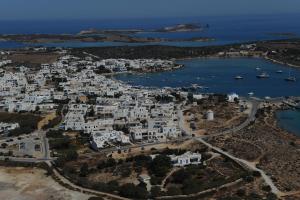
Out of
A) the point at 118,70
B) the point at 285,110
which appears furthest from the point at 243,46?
the point at 285,110

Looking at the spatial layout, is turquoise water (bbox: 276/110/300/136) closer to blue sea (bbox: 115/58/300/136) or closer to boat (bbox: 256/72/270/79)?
blue sea (bbox: 115/58/300/136)

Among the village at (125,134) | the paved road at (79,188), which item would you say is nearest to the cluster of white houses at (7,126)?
the village at (125,134)

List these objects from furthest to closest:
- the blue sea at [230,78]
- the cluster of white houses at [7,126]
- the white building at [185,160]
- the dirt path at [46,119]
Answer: the blue sea at [230,78], the dirt path at [46,119], the cluster of white houses at [7,126], the white building at [185,160]

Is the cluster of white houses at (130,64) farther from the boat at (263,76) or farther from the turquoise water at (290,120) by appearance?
the turquoise water at (290,120)

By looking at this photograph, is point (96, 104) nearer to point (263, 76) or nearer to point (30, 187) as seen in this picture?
point (30, 187)

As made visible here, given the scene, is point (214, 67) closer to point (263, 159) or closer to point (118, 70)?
point (118, 70)
